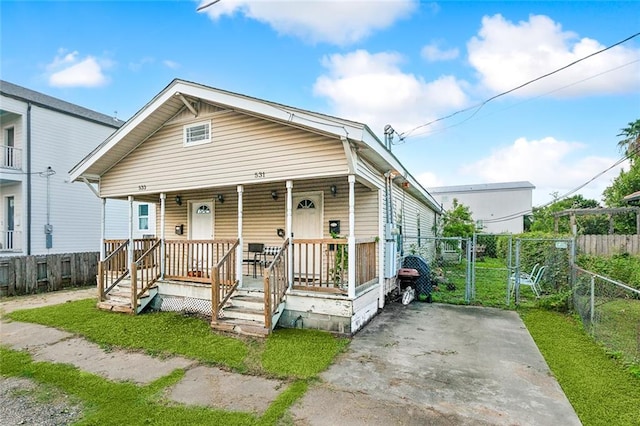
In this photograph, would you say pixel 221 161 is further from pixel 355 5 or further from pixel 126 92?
pixel 126 92

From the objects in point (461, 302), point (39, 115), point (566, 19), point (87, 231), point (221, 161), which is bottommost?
point (461, 302)

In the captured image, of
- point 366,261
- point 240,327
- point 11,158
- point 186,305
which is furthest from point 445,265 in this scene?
point 11,158

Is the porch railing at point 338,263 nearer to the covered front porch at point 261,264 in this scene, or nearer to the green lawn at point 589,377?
the covered front porch at point 261,264

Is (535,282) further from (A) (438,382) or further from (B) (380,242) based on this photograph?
(A) (438,382)

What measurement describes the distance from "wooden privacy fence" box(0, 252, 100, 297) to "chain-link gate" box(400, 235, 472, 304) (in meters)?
11.0

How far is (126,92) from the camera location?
49.3 feet

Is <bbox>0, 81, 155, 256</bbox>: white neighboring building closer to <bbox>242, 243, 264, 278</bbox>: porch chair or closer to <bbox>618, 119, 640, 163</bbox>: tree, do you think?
<bbox>242, 243, 264, 278</bbox>: porch chair

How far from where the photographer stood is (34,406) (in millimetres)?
3590

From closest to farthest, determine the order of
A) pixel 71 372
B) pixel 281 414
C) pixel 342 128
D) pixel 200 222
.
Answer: pixel 281 414 < pixel 71 372 < pixel 342 128 < pixel 200 222

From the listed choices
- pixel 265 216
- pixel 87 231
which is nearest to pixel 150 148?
pixel 265 216

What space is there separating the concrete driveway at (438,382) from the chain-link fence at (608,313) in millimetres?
1015

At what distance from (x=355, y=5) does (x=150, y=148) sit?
628cm

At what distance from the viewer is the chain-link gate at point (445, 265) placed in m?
8.44

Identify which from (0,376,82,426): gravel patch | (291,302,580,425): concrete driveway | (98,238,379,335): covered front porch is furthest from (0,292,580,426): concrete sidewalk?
(98,238,379,335): covered front porch
